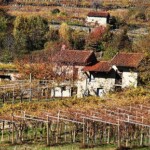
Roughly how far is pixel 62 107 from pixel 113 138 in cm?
353

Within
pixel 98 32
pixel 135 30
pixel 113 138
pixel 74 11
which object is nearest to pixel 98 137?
pixel 113 138

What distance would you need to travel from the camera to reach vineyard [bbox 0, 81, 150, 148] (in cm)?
2048

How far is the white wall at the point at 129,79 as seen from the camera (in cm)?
3341

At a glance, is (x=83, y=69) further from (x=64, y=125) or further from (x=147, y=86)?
(x=64, y=125)

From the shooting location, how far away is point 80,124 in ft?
72.3

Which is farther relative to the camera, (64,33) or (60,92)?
(64,33)

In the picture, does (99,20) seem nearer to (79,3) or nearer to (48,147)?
(79,3)

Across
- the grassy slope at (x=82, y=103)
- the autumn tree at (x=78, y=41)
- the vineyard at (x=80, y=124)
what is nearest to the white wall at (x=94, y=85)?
the grassy slope at (x=82, y=103)

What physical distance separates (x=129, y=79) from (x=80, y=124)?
12.2 metres

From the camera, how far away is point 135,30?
56156 millimetres

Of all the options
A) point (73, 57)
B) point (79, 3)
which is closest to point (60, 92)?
point (73, 57)

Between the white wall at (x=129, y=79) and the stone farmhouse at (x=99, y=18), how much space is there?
23043 mm

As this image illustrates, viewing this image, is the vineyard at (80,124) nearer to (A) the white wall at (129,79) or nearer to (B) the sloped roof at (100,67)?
(A) the white wall at (129,79)

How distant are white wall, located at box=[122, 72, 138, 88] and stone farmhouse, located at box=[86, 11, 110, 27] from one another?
23.0 metres
